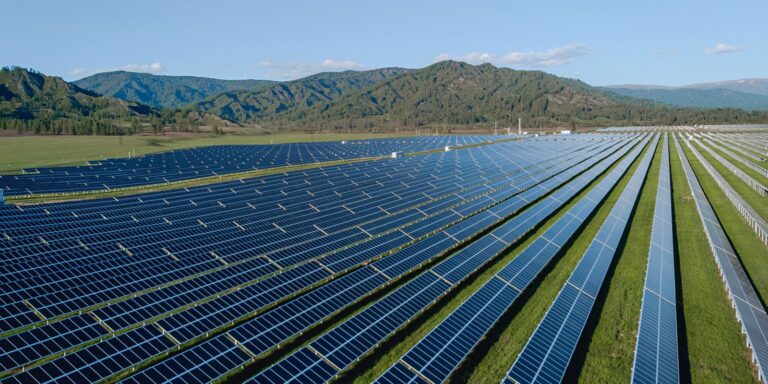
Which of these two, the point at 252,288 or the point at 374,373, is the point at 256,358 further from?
the point at 252,288

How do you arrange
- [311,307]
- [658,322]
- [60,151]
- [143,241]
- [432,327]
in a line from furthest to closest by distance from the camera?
[60,151], [143,241], [311,307], [432,327], [658,322]

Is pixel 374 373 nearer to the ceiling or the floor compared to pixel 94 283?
nearer to the floor

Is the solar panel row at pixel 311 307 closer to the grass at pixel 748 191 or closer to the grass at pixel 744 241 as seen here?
the grass at pixel 744 241

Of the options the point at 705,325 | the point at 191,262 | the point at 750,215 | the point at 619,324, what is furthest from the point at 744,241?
the point at 191,262

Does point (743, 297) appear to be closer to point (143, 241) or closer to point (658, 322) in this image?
point (658, 322)

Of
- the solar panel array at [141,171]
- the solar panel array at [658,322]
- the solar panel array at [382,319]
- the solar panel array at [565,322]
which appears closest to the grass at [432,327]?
the solar panel array at [382,319]

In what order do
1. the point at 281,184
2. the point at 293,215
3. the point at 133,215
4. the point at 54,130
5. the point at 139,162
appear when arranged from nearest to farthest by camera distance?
the point at 133,215
the point at 293,215
the point at 281,184
the point at 139,162
the point at 54,130

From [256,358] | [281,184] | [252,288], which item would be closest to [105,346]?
[256,358]

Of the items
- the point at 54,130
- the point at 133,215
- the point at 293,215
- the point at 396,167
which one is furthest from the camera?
the point at 54,130
